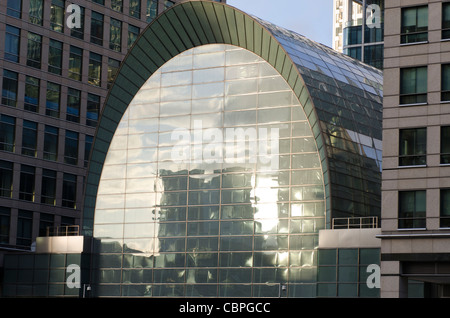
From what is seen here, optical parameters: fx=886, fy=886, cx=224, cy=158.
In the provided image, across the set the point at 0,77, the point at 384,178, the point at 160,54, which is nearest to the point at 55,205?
the point at 0,77

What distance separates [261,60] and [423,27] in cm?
1728

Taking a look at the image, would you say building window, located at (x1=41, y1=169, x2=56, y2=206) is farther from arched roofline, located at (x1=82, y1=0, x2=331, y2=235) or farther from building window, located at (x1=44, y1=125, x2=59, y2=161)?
arched roofline, located at (x1=82, y1=0, x2=331, y2=235)

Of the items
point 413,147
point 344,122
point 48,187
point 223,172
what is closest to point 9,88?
point 48,187

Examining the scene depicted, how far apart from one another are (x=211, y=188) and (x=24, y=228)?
21500 mm

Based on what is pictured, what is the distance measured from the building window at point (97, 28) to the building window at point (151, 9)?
6562 millimetres

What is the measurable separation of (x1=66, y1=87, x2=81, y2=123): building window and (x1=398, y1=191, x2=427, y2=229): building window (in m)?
42.0

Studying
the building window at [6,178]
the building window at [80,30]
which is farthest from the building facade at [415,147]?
the building window at [80,30]

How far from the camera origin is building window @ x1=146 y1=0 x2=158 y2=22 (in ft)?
287

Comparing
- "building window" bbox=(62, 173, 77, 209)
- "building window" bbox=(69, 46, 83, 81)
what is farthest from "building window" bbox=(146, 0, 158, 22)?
"building window" bbox=(62, 173, 77, 209)

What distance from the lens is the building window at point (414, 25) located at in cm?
4450

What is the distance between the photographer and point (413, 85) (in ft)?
146
